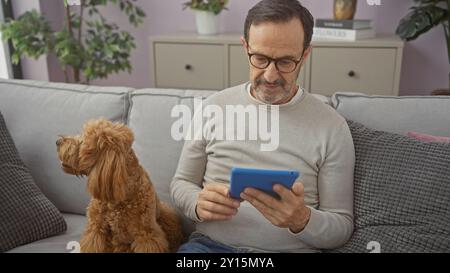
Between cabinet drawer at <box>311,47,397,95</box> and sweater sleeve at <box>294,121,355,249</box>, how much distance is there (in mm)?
1171

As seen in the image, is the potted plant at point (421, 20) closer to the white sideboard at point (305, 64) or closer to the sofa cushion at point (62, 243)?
the white sideboard at point (305, 64)

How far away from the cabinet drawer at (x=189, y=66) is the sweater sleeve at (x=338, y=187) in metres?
1.34

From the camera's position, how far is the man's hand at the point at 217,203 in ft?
2.96

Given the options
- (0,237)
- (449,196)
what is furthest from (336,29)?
(0,237)

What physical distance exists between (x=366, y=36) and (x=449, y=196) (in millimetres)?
1390

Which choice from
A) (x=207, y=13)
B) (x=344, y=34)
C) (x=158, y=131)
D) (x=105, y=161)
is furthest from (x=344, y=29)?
Answer: (x=105, y=161)

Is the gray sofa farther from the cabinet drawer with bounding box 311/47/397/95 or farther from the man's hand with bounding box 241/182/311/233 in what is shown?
the cabinet drawer with bounding box 311/47/397/95

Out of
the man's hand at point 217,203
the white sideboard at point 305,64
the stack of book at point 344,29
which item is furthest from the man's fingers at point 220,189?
the stack of book at point 344,29

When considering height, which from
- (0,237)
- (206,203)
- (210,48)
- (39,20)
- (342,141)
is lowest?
(0,237)

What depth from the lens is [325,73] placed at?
216cm

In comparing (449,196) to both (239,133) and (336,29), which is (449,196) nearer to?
(239,133)

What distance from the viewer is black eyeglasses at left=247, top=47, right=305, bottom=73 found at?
3.15 feet

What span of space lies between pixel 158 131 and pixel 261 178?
2.01 feet

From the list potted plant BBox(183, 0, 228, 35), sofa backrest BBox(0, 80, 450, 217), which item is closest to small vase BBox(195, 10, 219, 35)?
potted plant BBox(183, 0, 228, 35)
